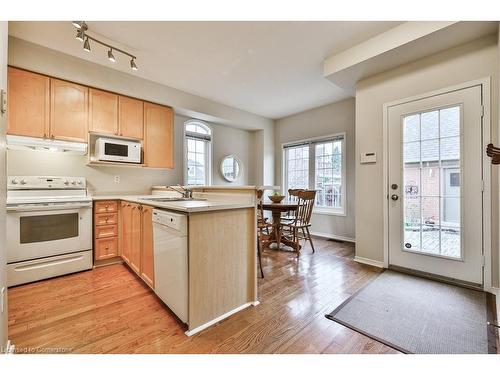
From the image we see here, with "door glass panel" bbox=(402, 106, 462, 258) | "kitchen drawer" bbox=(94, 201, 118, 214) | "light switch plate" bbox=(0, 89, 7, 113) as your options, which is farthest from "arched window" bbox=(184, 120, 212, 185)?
"door glass panel" bbox=(402, 106, 462, 258)

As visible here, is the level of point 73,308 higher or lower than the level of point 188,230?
lower

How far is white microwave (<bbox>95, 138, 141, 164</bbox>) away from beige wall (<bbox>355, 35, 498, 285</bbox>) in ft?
10.3

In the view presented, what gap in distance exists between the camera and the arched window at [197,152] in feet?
13.9

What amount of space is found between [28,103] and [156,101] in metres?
1.45

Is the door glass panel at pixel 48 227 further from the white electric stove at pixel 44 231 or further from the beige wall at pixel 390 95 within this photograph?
the beige wall at pixel 390 95

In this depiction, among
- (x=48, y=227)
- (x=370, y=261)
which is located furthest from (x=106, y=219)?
(x=370, y=261)

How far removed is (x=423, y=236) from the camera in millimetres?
2426

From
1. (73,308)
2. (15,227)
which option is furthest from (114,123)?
(73,308)

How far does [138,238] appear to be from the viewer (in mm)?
2256

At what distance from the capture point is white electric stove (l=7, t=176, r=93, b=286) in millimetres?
2191

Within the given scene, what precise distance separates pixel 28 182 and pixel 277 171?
431cm

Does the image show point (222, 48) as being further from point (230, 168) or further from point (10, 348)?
point (10, 348)

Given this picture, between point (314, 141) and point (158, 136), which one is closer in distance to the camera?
point (158, 136)
